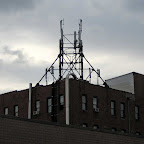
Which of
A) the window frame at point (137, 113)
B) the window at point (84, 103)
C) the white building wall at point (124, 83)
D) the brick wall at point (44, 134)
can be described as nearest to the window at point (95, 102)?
the window at point (84, 103)

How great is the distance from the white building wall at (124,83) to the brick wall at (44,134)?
22790mm

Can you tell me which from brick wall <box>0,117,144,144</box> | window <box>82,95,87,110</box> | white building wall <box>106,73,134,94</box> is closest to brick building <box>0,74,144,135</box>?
window <box>82,95,87,110</box>

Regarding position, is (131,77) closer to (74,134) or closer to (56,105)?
(56,105)

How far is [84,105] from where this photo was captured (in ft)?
163

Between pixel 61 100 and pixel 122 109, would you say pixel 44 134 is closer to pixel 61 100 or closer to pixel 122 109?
pixel 61 100

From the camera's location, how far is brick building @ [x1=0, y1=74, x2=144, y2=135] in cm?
4856

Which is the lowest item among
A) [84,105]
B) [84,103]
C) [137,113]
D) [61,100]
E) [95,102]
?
[137,113]

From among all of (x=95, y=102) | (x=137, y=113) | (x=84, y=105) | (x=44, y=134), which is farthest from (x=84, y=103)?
(x=44, y=134)

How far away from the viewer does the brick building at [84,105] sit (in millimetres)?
48562

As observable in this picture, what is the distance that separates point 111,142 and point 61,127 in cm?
593

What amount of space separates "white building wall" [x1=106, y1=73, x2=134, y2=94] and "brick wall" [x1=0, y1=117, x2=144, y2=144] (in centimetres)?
2279

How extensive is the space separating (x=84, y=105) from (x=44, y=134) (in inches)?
855

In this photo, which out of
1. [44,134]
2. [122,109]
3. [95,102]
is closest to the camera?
[44,134]

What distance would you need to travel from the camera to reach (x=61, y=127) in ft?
97.4
